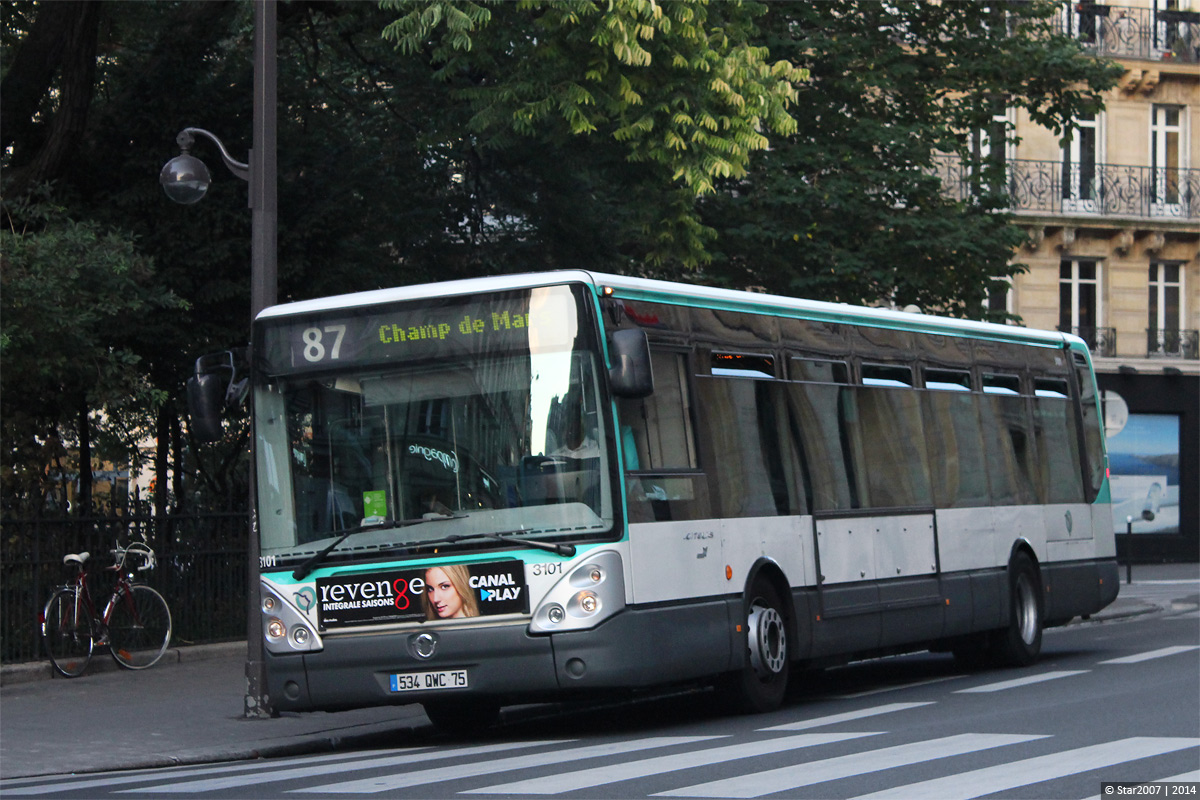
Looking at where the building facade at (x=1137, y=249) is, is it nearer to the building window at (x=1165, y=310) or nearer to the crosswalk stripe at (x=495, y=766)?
the building window at (x=1165, y=310)

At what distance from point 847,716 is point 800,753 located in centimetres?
242

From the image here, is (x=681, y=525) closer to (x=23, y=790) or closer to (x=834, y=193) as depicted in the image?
(x=23, y=790)

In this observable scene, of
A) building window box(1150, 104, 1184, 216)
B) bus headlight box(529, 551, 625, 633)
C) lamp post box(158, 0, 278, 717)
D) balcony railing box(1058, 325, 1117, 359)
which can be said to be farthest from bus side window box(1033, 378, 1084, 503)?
building window box(1150, 104, 1184, 216)

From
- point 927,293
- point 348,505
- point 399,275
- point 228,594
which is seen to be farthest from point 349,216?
point 348,505

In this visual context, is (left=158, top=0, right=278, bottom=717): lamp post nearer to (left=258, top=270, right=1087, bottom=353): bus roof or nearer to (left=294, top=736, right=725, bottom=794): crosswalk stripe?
(left=258, top=270, right=1087, bottom=353): bus roof

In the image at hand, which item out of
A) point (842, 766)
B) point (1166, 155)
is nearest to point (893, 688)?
point (842, 766)

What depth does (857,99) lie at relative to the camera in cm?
2320

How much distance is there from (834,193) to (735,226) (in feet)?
4.82

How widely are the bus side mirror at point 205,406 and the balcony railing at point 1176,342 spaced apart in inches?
1300

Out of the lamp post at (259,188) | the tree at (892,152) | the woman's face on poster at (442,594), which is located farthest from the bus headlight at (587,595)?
the tree at (892,152)

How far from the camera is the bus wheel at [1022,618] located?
16312 millimetres

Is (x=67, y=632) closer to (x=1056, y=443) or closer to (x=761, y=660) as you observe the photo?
(x=761, y=660)

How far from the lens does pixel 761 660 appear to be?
40.2 ft

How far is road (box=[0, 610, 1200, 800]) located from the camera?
8.52m
